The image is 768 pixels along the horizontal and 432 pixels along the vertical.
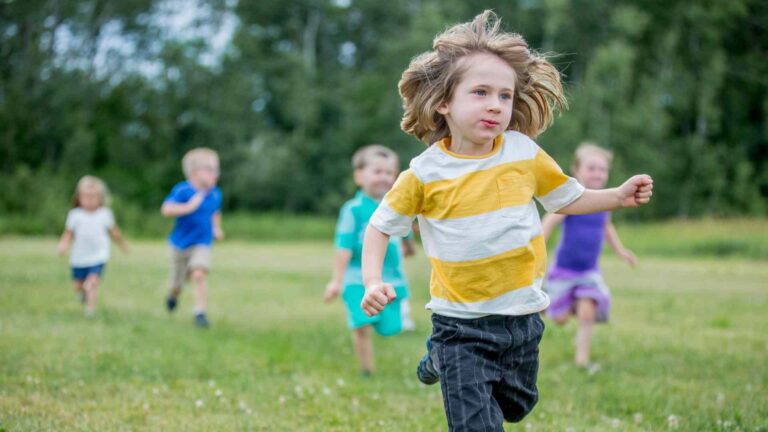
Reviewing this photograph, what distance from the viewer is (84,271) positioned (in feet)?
34.6

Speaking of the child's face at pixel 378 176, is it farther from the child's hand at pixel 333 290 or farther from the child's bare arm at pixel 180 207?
the child's bare arm at pixel 180 207

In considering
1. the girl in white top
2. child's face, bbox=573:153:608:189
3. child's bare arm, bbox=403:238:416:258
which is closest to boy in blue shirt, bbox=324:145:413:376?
child's bare arm, bbox=403:238:416:258

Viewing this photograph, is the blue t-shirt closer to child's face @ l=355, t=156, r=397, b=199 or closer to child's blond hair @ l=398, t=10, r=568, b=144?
child's face @ l=355, t=156, r=397, b=199

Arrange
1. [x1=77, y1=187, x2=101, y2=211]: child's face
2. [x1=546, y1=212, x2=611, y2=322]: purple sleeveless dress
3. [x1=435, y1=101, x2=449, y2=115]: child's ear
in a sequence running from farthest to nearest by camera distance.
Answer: [x1=77, y1=187, x2=101, y2=211]: child's face, [x1=546, y1=212, x2=611, y2=322]: purple sleeveless dress, [x1=435, y1=101, x2=449, y2=115]: child's ear

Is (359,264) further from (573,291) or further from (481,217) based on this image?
(481,217)

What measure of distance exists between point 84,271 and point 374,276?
8.06 metres

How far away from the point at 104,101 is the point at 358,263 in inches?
1639

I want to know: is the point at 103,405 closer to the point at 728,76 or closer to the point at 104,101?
the point at 104,101

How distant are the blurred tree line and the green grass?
96.1 ft

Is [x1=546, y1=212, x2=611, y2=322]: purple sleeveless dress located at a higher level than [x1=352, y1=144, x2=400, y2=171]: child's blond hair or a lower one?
lower

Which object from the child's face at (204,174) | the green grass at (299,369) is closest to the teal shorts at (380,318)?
the green grass at (299,369)

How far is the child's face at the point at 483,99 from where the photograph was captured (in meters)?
3.58

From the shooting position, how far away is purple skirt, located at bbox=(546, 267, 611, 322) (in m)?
7.30

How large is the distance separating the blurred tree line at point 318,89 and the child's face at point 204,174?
30124 mm
